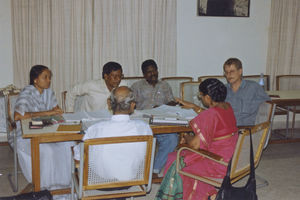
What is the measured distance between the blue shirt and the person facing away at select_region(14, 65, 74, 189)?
1.84 meters

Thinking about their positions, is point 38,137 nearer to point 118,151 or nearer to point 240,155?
point 118,151

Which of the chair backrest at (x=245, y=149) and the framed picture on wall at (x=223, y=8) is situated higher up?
the framed picture on wall at (x=223, y=8)

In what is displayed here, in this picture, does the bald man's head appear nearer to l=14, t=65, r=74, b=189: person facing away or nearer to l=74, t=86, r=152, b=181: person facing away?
l=74, t=86, r=152, b=181: person facing away

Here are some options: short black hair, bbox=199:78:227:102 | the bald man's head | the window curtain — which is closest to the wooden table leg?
the bald man's head

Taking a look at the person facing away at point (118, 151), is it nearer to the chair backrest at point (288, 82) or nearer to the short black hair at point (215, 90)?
the short black hair at point (215, 90)

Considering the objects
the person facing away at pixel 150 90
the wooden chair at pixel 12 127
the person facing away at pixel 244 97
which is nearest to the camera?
the wooden chair at pixel 12 127

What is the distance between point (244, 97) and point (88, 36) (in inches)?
95.7

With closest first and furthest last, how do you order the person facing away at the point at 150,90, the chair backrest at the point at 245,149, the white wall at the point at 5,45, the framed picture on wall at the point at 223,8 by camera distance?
the chair backrest at the point at 245,149, the person facing away at the point at 150,90, the white wall at the point at 5,45, the framed picture on wall at the point at 223,8

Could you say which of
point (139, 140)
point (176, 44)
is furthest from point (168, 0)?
point (139, 140)

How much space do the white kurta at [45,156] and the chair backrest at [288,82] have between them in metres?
3.44

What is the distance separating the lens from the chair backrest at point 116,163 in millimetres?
2322

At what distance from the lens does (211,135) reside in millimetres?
2773

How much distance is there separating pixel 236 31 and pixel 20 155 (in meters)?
4.07

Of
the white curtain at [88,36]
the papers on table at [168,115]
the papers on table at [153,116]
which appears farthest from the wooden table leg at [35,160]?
the white curtain at [88,36]
